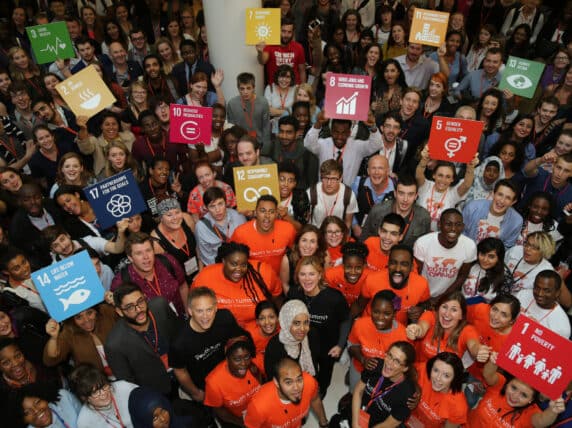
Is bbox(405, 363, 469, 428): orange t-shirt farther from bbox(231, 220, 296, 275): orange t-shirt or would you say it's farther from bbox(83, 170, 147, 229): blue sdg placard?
bbox(83, 170, 147, 229): blue sdg placard

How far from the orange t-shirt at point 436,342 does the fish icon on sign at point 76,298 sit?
8.12 feet

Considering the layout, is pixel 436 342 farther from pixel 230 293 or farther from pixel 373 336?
pixel 230 293

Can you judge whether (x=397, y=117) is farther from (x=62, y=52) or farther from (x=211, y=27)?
(x=62, y=52)

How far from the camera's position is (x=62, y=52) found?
21.0ft

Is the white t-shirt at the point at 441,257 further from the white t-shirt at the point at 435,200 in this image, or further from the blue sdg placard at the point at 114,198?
the blue sdg placard at the point at 114,198

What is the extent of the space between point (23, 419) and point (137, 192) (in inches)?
77.2

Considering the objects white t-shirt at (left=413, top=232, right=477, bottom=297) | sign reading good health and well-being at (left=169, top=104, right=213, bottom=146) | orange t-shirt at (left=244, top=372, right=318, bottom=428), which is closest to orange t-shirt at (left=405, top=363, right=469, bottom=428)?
orange t-shirt at (left=244, top=372, right=318, bottom=428)

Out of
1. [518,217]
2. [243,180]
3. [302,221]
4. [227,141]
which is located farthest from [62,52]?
[518,217]

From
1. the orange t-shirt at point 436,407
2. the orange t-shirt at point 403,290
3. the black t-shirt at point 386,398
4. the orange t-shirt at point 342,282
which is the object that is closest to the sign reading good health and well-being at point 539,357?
the orange t-shirt at point 436,407

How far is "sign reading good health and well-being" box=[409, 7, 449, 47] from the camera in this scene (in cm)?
588

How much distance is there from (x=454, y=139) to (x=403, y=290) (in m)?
1.67

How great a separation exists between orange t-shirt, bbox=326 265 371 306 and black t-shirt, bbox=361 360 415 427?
0.72m

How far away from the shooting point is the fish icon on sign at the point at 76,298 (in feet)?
10.7

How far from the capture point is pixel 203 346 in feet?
10.7
